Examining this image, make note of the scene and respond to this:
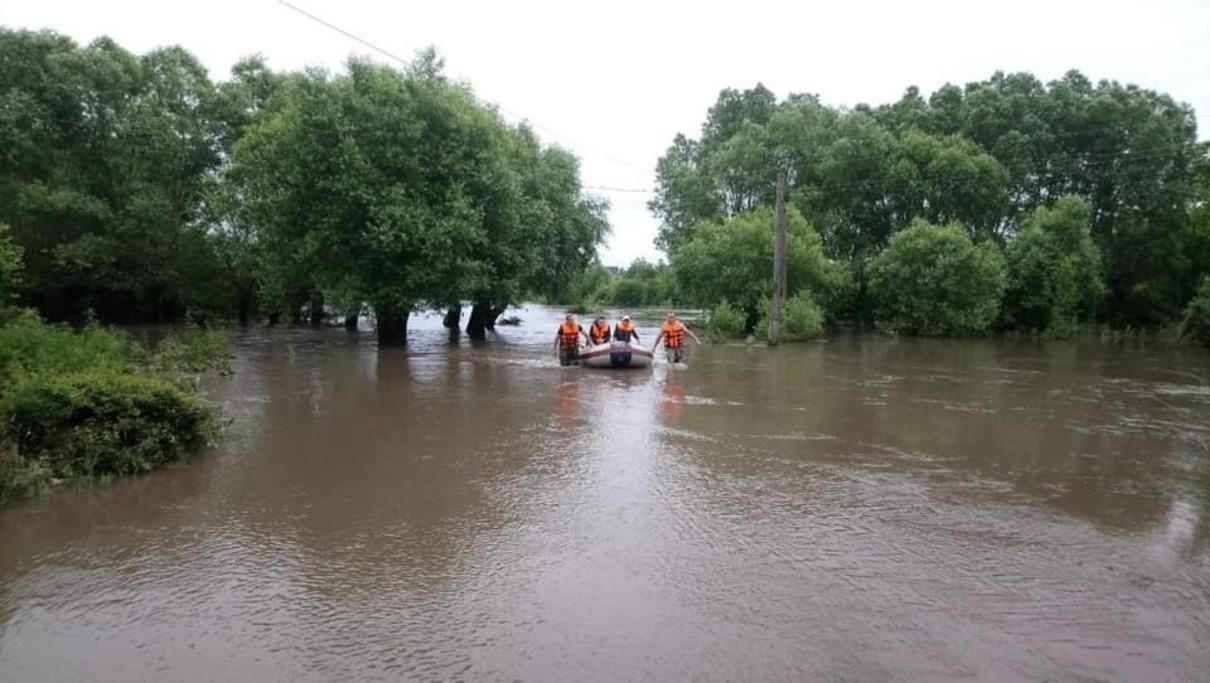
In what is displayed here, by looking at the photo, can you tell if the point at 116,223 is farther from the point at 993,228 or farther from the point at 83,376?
the point at 993,228

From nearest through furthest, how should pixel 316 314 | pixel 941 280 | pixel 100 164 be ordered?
pixel 100 164 → pixel 941 280 → pixel 316 314

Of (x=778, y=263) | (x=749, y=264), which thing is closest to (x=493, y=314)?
(x=749, y=264)

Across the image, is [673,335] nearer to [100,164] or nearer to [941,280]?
[941,280]

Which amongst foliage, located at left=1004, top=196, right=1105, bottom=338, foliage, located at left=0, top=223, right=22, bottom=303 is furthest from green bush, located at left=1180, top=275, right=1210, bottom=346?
foliage, located at left=0, top=223, right=22, bottom=303

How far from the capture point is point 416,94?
23.2 m

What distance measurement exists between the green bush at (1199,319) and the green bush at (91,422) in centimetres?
3630

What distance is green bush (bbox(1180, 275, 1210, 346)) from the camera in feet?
103

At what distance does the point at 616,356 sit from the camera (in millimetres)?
19844

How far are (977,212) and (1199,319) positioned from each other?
39.8 ft

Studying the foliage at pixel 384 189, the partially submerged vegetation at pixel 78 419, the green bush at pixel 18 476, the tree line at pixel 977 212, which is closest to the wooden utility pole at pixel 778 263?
the tree line at pixel 977 212

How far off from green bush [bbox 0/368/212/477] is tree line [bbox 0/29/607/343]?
13.9 meters

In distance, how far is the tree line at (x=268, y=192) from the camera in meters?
22.7

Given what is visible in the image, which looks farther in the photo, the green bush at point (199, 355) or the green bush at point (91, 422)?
the green bush at point (199, 355)

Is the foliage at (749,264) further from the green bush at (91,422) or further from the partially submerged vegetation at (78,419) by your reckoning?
the green bush at (91,422)
